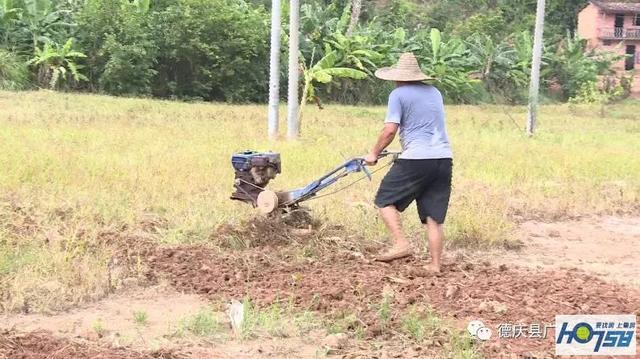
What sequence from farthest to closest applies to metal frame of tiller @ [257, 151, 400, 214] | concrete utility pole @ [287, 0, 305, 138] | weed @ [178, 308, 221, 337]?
1. concrete utility pole @ [287, 0, 305, 138]
2. metal frame of tiller @ [257, 151, 400, 214]
3. weed @ [178, 308, 221, 337]

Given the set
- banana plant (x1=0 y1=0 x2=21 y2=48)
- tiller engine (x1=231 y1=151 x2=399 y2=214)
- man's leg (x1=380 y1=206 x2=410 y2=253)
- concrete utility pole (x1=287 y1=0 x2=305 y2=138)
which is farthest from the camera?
banana plant (x1=0 y1=0 x2=21 y2=48)

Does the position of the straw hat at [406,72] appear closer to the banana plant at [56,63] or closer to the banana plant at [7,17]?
the banana plant at [56,63]

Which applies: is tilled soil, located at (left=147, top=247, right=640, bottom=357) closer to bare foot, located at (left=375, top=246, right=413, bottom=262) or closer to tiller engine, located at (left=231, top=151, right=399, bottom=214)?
bare foot, located at (left=375, top=246, right=413, bottom=262)

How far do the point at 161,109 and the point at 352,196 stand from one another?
35.6ft

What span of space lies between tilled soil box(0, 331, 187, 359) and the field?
2 cm

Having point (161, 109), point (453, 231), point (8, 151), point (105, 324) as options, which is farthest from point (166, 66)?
point (105, 324)

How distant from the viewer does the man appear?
6.09 m

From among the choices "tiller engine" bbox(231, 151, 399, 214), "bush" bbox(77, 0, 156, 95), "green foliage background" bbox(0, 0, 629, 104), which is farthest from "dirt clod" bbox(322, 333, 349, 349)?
"bush" bbox(77, 0, 156, 95)

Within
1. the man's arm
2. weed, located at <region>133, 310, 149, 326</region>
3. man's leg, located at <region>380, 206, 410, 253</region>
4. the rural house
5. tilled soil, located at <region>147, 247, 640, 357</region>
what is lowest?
weed, located at <region>133, 310, 149, 326</region>

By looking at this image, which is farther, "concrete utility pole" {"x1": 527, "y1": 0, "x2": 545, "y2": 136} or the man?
"concrete utility pole" {"x1": 527, "y1": 0, "x2": 545, "y2": 136}

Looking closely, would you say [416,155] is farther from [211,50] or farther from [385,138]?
[211,50]

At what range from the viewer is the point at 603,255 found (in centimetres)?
753

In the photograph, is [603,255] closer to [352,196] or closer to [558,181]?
[352,196]

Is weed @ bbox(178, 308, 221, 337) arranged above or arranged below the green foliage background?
below
